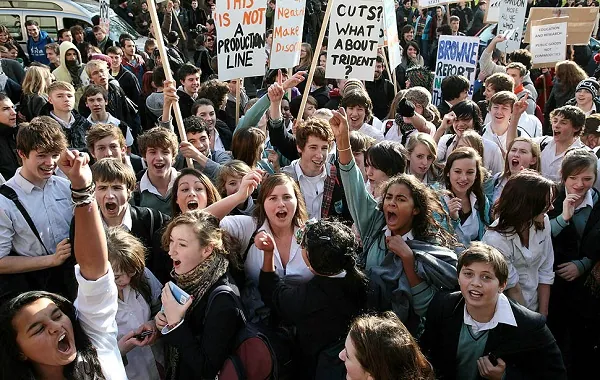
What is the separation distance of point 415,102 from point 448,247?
3004 mm

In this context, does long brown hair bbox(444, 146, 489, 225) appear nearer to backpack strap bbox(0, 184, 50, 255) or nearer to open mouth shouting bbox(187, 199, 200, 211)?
open mouth shouting bbox(187, 199, 200, 211)

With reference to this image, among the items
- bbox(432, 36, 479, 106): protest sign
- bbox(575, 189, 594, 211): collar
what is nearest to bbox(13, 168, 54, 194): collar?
bbox(575, 189, 594, 211): collar

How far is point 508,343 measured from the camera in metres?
2.69

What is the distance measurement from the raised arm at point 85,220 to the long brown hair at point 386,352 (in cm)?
Result: 95

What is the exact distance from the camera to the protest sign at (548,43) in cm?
862

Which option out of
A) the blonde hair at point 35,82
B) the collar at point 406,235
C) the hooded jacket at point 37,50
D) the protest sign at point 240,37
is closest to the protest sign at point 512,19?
the protest sign at point 240,37

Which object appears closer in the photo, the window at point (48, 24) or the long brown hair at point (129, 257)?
the long brown hair at point (129, 257)

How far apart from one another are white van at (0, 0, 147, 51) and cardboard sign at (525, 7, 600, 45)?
27.7 ft

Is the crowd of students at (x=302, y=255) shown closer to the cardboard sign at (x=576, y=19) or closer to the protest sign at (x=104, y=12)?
the cardboard sign at (x=576, y=19)

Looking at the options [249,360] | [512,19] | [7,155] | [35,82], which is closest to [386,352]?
[249,360]

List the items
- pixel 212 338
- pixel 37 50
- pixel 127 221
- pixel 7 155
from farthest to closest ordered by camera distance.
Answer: pixel 37 50 → pixel 7 155 → pixel 127 221 → pixel 212 338

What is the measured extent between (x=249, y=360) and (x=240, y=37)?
3.63 metres

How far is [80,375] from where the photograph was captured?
7.06ft

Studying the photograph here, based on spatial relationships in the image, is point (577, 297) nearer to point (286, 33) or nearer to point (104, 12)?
point (286, 33)
